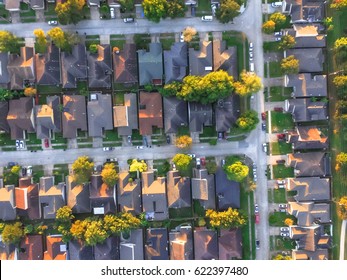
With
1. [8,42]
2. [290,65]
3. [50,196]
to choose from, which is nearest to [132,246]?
[50,196]

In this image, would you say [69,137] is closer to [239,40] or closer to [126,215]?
[126,215]

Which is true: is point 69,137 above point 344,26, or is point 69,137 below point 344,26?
below

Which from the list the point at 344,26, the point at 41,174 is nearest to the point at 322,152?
the point at 344,26

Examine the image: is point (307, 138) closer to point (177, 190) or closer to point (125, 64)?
point (177, 190)

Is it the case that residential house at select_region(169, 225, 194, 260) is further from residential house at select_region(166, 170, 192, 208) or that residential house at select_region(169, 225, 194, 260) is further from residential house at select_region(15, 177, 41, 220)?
residential house at select_region(15, 177, 41, 220)

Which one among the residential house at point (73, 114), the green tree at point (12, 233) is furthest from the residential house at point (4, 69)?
the green tree at point (12, 233)

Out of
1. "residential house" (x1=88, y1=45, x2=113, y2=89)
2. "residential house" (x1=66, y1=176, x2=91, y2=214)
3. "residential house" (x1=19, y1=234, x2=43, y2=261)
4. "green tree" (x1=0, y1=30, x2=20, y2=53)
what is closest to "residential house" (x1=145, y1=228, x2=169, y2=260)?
"residential house" (x1=66, y1=176, x2=91, y2=214)
